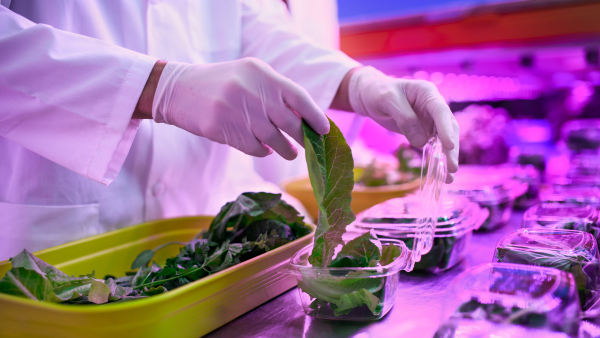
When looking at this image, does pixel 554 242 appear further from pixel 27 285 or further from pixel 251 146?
pixel 27 285

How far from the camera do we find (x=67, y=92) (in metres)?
0.71

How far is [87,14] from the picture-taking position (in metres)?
0.95

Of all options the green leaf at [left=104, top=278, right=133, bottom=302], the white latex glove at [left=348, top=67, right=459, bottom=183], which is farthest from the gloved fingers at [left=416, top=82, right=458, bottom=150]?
the green leaf at [left=104, top=278, right=133, bottom=302]

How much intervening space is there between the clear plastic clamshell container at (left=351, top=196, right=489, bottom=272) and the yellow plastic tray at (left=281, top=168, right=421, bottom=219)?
12.4 inches

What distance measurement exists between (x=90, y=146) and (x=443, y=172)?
0.68m

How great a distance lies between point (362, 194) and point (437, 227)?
1.50 ft

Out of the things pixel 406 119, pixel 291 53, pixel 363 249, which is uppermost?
pixel 291 53

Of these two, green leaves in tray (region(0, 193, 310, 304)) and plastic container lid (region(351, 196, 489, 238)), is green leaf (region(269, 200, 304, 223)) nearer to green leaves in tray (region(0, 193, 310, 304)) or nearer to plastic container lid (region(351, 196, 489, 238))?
green leaves in tray (region(0, 193, 310, 304))

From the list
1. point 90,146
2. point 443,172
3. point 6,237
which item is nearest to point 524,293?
point 443,172

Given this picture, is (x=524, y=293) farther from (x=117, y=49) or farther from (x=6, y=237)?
(x=6, y=237)

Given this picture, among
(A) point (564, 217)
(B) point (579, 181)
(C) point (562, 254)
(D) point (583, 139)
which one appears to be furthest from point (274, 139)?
(D) point (583, 139)

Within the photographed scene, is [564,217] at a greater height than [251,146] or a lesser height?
lesser

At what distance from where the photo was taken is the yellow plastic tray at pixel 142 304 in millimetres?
475

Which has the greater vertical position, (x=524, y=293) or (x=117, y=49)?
(x=117, y=49)
